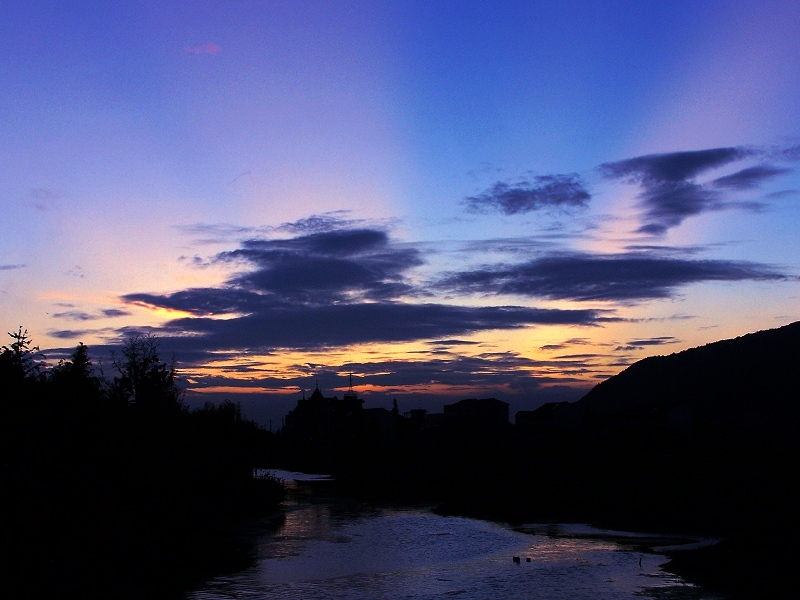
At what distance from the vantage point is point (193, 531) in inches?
2292

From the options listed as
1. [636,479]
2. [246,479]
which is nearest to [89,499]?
[246,479]

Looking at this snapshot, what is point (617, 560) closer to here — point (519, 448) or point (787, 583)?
point (787, 583)

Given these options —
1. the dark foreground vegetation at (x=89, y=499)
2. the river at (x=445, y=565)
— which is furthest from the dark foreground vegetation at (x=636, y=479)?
the dark foreground vegetation at (x=89, y=499)

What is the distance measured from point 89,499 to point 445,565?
21932 mm

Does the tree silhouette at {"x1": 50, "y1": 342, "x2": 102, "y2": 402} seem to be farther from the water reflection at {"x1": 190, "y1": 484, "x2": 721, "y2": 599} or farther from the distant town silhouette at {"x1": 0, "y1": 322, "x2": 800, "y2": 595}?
the water reflection at {"x1": 190, "y1": 484, "x2": 721, "y2": 599}

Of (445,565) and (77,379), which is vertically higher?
(77,379)

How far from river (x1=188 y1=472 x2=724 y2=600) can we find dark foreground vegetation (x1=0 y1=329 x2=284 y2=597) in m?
4.16

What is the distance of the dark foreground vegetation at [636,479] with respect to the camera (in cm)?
4219

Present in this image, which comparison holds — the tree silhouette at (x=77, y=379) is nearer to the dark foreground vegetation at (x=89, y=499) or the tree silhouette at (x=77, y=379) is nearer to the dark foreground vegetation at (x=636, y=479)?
the dark foreground vegetation at (x=89, y=499)

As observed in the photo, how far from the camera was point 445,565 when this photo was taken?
157ft

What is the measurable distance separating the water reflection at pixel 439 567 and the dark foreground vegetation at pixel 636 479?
4534 mm

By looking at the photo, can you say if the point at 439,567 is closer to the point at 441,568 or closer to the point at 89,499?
the point at 441,568

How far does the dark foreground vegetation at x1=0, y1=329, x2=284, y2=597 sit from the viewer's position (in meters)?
35.8

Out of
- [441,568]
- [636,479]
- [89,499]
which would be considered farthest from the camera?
[636,479]
